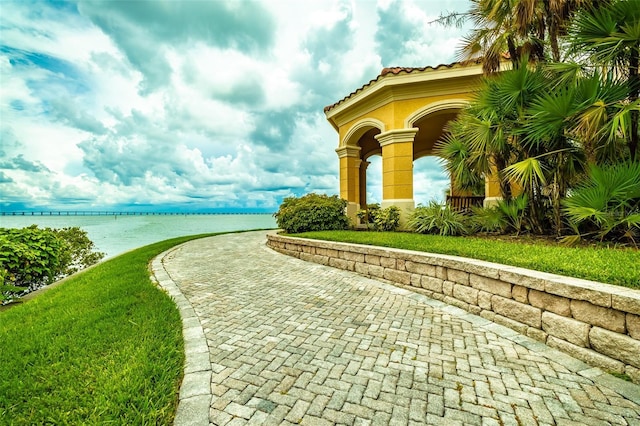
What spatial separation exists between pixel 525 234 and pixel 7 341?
324 inches

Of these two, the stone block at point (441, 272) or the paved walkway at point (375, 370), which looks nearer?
the paved walkway at point (375, 370)

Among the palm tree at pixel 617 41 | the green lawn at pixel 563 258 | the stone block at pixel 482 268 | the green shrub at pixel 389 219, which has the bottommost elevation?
the stone block at pixel 482 268

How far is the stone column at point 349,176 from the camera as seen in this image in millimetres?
11570

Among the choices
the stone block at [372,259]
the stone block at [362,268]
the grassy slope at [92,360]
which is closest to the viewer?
the grassy slope at [92,360]

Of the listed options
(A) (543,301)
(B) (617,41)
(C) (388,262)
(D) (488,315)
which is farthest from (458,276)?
(B) (617,41)

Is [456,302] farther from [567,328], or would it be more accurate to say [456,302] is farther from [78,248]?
[78,248]

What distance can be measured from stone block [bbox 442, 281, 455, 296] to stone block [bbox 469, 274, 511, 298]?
35 cm

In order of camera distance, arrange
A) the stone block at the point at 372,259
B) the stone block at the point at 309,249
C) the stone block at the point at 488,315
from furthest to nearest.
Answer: the stone block at the point at 309,249
the stone block at the point at 372,259
the stone block at the point at 488,315

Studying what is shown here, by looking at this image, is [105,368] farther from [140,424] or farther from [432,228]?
[432,228]

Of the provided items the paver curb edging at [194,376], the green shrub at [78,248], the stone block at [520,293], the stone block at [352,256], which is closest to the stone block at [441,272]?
the stone block at [520,293]

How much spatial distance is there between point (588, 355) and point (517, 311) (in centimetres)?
74

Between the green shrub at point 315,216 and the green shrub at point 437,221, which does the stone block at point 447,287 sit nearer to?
the green shrub at point 437,221

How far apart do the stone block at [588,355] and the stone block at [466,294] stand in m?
0.97

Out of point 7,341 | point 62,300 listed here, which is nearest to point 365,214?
point 62,300
